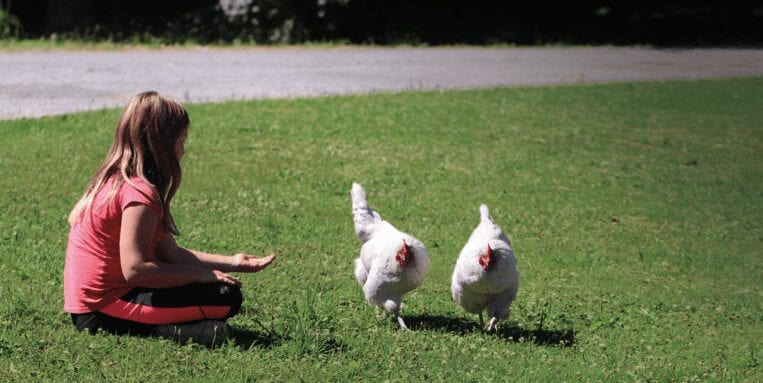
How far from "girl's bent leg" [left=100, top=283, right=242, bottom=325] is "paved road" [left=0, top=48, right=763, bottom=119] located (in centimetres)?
701

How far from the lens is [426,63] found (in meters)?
17.7

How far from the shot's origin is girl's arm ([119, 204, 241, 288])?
5.16m

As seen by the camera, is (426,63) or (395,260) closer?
(395,260)

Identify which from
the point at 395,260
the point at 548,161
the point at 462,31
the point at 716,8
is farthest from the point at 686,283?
the point at 716,8

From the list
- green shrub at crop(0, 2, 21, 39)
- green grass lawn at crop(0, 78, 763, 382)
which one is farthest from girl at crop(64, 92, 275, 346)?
green shrub at crop(0, 2, 21, 39)

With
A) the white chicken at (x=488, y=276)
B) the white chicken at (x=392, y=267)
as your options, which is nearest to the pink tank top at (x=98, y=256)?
the white chicken at (x=392, y=267)

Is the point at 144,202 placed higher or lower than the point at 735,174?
higher

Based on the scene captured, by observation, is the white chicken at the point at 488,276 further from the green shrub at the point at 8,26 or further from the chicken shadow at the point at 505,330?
the green shrub at the point at 8,26

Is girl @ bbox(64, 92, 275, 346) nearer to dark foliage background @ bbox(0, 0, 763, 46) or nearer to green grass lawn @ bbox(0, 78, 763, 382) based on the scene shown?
green grass lawn @ bbox(0, 78, 763, 382)

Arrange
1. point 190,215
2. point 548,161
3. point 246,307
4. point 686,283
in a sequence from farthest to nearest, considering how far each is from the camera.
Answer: point 548,161 < point 190,215 < point 686,283 < point 246,307

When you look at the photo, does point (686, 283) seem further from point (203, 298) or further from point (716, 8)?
point (716, 8)

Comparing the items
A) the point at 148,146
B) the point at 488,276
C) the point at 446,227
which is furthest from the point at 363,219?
the point at 446,227

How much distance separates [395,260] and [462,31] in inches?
715

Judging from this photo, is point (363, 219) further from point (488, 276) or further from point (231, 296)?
point (231, 296)
